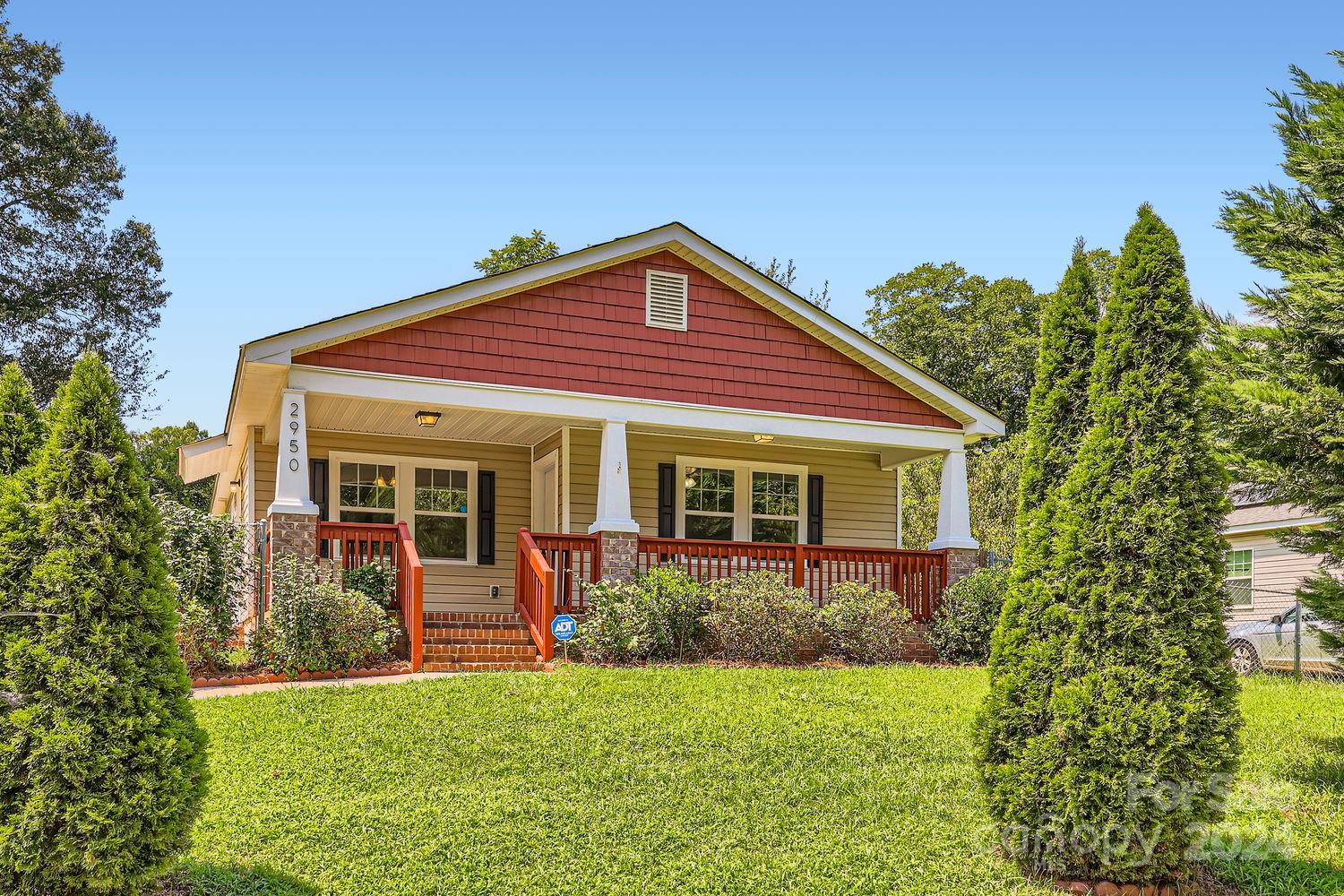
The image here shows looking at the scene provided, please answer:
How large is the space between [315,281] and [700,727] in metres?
11.6

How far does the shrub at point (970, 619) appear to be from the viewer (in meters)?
13.4

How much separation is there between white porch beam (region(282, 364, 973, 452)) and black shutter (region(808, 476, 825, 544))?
4.43 ft

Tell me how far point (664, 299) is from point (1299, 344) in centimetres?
762

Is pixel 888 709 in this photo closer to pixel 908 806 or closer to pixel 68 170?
pixel 908 806

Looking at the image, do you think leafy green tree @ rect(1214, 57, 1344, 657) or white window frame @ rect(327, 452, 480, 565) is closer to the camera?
leafy green tree @ rect(1214, 57, 1344, 657)

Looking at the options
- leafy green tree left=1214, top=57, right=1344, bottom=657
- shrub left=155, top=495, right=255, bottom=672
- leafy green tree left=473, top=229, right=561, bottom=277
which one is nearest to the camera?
leafy green tree left=1214, top=57, right=1344, bottom=657

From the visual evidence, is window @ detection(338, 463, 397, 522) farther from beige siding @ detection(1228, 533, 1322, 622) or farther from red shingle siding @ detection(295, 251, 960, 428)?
beige siding @ detection(1228, 533, 1322, 622)

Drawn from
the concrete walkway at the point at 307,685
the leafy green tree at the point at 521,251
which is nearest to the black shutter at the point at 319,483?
the concrete walkway at the point at 307,685

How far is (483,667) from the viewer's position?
11.2m

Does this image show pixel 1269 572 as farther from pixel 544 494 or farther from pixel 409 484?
pixel 409 484

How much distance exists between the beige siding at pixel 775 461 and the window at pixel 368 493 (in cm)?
259

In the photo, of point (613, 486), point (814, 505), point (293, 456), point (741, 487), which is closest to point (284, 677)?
point (293, 456)

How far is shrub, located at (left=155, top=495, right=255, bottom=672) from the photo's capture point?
412 inches

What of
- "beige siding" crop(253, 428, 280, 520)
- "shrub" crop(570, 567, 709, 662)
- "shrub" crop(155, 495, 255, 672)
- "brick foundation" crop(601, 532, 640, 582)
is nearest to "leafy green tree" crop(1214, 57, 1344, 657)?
"shrub" crop(570, 567, 709, 662)
